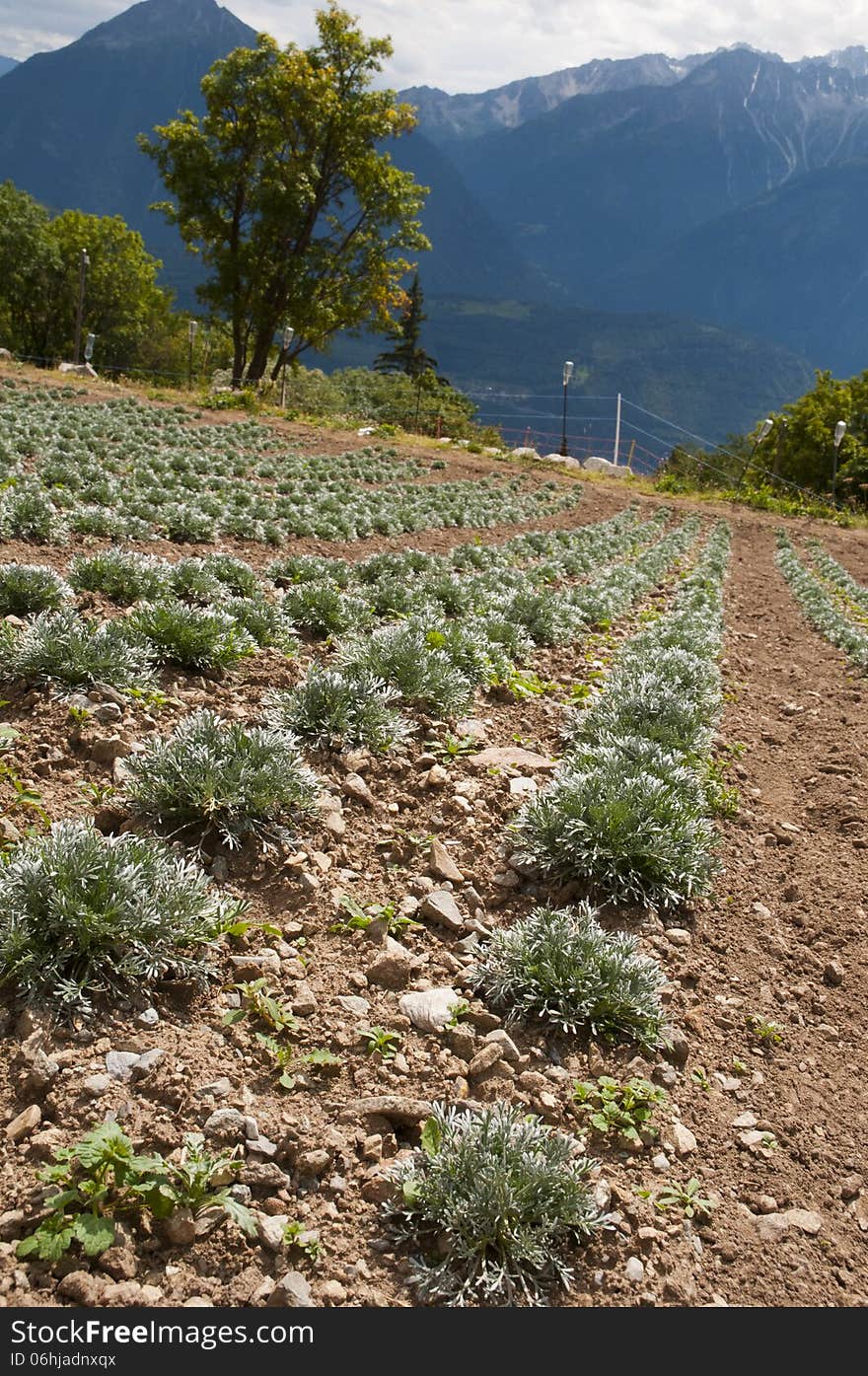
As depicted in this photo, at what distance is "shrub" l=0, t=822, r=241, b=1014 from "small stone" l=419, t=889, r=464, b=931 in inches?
42.0

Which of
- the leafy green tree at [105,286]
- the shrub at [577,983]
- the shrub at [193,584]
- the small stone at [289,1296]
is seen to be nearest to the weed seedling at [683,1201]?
the shrub at [577,983]

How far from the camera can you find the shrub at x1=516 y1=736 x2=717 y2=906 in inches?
178

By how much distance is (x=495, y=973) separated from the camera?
3793 mm

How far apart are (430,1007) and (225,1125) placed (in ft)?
3.34

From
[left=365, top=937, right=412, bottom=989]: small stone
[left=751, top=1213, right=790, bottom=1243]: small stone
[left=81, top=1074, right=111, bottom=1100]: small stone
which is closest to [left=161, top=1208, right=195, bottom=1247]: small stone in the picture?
[left=81, top=1074, right=111, bottom=1100]: small stone

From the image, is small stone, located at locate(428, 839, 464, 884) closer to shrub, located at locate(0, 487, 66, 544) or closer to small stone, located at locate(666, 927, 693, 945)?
small stone, located at locate(666, 927, 693, 945)

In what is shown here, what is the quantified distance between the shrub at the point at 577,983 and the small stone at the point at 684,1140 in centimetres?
35

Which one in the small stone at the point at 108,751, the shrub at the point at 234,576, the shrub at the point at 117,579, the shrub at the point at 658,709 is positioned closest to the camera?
the small stone at the point at 108,751

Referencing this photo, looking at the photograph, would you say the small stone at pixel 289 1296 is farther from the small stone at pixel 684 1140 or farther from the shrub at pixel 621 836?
the shrub at pixel 621 836

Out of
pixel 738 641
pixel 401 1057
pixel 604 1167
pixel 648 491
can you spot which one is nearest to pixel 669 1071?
pixel 604 1167

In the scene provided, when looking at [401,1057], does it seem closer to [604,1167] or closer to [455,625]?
[604,1167]

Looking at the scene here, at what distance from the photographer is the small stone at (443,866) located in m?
4.63

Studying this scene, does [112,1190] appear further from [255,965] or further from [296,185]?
[296,185]

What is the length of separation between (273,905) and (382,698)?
6.58 feet
